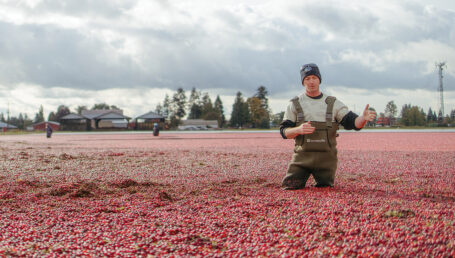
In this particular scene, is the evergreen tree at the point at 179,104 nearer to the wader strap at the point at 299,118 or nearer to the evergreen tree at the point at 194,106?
the evergreen tree at the point at 194,106

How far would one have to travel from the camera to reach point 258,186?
20.3 feet

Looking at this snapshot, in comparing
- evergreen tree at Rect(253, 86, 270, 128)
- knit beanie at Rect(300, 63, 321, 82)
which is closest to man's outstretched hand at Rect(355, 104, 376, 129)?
knit beanie at Rect(300, 63, 321, 82)

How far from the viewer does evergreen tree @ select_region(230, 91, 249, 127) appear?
97000 millimetres

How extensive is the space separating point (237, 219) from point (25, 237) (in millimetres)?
1962

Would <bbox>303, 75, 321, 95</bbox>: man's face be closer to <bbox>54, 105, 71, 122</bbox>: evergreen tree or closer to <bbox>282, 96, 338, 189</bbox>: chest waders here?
<bbox>282, 96, 338, 189</bbox>: chest waders

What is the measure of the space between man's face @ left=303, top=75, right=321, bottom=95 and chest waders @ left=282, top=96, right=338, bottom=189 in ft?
0.76

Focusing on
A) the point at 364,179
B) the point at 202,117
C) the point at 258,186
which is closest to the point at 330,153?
the point at 258,186

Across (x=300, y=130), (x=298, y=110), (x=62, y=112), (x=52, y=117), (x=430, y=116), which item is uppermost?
(x=62, y=112)

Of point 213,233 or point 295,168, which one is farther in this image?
point 295,168

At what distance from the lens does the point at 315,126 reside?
5434 millimetres

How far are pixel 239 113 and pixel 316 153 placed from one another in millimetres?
91642

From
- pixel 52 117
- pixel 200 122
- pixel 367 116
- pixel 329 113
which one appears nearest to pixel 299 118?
pixel 329 113

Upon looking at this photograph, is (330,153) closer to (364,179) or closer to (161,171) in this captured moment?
(364,179)

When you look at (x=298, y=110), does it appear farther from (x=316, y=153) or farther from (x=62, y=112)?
(x=62, y=112)
